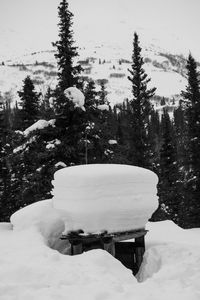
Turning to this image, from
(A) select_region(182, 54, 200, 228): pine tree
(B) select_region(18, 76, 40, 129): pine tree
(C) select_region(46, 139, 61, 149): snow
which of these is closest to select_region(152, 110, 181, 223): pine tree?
(A) select_region(182, 54, 200, 228): pine tree

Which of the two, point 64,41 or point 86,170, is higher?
point 64,41

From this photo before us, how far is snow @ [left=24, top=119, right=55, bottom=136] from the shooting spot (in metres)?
14.0

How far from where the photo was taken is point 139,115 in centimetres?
2930

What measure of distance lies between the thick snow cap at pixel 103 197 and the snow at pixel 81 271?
85 cm

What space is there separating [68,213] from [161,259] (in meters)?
1.98

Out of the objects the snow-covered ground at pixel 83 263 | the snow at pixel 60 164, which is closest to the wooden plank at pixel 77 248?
the snow-covered ground at pixel 83 263

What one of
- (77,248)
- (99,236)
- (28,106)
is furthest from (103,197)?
(28,106)

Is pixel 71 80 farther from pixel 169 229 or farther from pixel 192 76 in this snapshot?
pixel 192 76

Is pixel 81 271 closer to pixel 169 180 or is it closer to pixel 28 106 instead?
pixel 28 106

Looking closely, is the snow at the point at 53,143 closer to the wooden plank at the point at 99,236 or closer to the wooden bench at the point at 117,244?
the wooden bench at the point at 117,244

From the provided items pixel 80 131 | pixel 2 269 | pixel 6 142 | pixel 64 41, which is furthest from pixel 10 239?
pixel 6 142

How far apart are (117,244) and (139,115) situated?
72.6ft

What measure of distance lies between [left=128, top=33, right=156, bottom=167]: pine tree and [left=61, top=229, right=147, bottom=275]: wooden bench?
18.4m

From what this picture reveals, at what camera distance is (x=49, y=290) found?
13.5 ft
